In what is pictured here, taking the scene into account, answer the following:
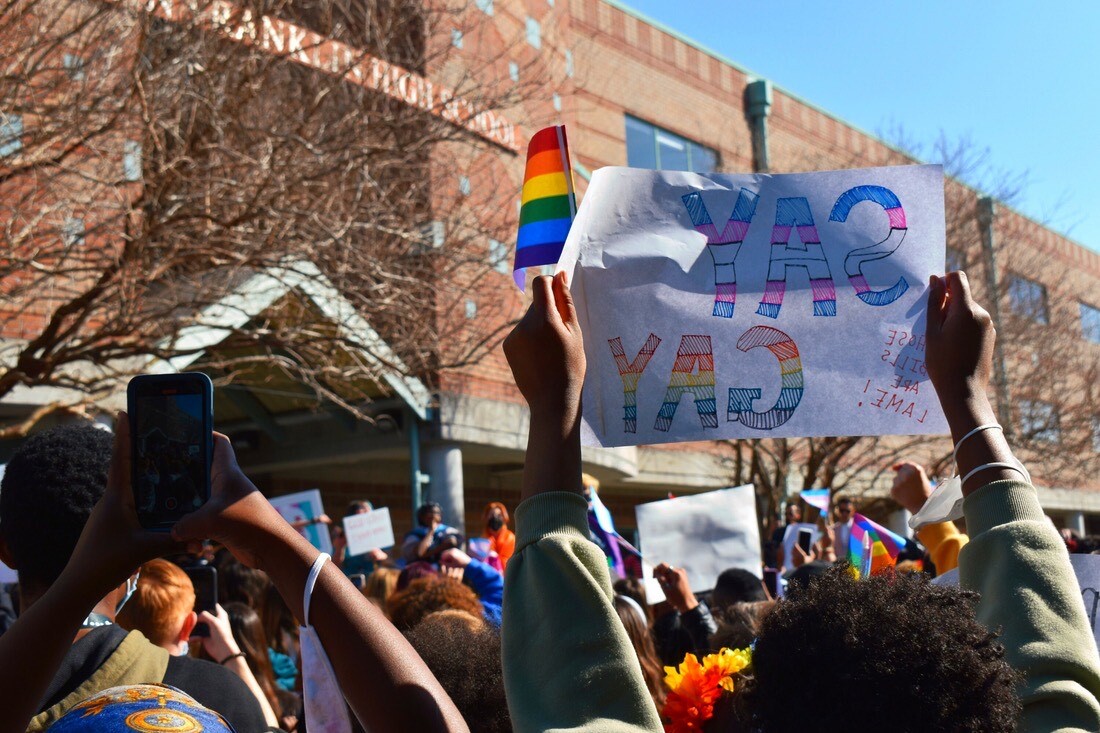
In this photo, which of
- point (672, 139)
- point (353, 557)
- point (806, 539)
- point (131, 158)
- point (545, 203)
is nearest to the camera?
point (545, 203)

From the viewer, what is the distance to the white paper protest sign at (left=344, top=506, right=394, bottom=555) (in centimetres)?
868

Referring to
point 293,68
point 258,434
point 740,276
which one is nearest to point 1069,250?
point 258,434

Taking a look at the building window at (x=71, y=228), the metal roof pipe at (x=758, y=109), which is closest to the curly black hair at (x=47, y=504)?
the building window at (x=71, y=228)

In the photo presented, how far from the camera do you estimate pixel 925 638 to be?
159 cm

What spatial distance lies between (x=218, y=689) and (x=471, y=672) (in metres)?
0.78

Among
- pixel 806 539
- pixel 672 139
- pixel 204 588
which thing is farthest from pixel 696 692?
pixel 672 139

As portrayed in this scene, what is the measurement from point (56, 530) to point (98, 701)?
56 centimetres

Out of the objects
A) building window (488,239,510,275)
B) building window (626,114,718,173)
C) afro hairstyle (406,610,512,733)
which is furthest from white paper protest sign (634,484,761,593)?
building window (626,114,718,173)

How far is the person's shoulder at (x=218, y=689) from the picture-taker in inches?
106

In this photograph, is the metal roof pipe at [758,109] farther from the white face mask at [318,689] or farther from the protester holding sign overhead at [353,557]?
the white face mask at [318,689]

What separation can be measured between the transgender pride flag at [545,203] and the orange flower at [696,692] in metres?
1.05

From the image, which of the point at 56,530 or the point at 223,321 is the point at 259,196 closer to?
the point at 223,321

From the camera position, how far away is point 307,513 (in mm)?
8953

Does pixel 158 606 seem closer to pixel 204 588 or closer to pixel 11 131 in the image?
pixel 204 588
